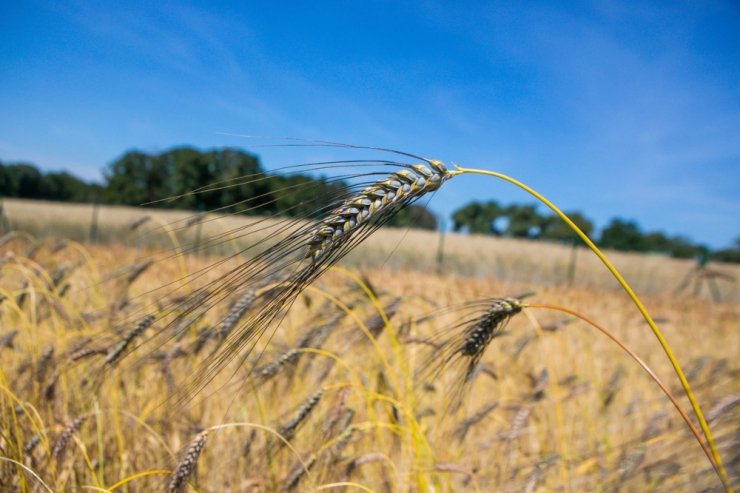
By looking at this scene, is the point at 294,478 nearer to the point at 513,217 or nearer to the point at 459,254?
the point at 459,254

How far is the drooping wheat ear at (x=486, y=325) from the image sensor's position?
2.84ft

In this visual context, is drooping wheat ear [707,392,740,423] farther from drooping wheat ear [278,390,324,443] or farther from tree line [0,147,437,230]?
tree line [0,147,437,230]

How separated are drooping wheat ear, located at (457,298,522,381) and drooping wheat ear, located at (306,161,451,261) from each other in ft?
1.06

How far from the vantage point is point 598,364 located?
12.8ft

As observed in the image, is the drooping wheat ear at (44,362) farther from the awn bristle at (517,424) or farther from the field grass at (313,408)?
the awn bristle at (517,424)

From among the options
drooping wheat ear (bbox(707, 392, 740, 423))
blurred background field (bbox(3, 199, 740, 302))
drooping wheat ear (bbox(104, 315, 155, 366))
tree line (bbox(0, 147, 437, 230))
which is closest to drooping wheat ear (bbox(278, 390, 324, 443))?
drooping wheat ear (bbox(104, 315, 155, 366))

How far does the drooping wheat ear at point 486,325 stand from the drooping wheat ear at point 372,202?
32 centimetres

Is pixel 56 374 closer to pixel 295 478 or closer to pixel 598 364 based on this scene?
pixel 295 478

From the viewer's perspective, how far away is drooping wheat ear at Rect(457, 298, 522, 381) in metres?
0.87

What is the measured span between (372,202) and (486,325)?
1.34 ft

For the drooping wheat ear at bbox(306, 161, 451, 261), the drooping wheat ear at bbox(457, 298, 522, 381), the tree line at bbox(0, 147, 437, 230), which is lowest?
the drooping wheat ear at bbox(457, 298, 522, 381)

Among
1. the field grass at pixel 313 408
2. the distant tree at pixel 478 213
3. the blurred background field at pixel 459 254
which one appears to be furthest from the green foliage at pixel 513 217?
the field grass at pixel 313 408

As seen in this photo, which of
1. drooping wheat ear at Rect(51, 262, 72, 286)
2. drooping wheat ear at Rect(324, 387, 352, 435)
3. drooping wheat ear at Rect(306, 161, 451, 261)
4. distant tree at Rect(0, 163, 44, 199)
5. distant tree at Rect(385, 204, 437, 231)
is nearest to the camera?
drooping wheat ear at Rect(306, 161, 451, 261)

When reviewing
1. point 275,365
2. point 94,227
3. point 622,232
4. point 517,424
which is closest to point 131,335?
point 275,365
